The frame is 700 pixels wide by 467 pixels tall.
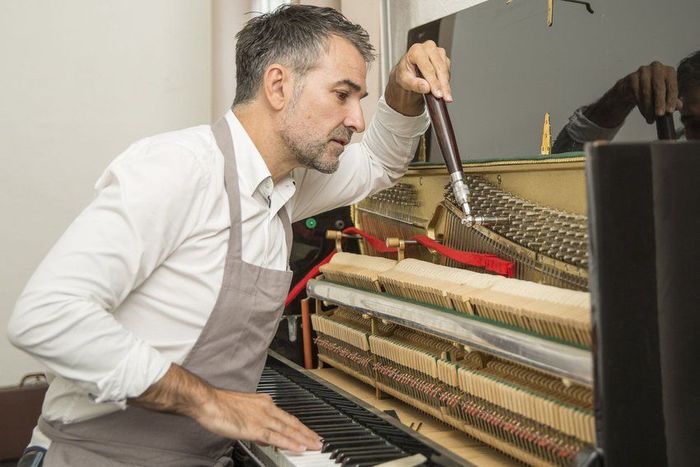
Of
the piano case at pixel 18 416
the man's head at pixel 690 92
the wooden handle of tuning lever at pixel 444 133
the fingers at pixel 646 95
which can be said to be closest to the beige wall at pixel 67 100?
the piano case at pixel 18 416

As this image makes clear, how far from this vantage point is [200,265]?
6.62 feet

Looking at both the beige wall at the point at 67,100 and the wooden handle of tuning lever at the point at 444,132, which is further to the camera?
the beige wall at the point at 67,100

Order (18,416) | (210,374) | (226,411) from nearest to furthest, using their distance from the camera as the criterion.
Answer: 1. (226,411)
2. (210,374)
3. (18,416)

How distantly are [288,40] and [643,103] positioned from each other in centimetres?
106

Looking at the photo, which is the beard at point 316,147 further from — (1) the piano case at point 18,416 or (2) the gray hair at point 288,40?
→ (1) the piano case at point 18,416

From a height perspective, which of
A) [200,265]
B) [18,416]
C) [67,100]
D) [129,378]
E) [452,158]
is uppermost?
[67,100]

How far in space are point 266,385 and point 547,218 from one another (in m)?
1.18

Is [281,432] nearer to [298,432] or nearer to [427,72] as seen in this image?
[298,432]

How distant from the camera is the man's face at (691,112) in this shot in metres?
1.83

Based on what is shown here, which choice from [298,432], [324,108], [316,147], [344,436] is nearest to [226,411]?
[298,432]

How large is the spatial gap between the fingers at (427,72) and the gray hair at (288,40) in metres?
0.13

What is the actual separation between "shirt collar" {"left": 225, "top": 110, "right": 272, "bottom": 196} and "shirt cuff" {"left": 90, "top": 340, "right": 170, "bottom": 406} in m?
0.60

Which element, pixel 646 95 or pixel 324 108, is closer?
pixel 646 95

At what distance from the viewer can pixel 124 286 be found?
1826 millimetres
